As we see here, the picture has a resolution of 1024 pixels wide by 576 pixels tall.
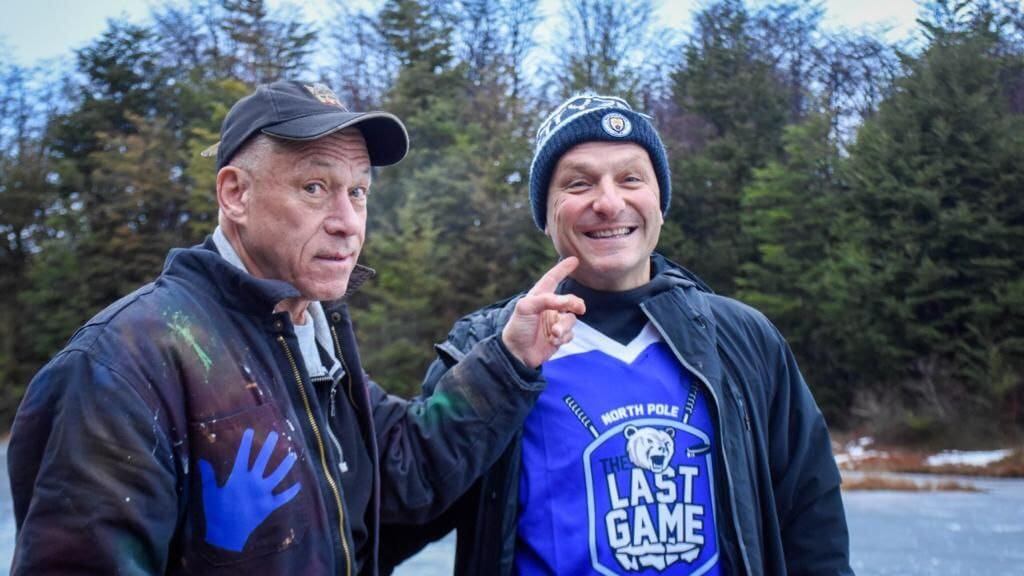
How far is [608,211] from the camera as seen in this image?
103 inches

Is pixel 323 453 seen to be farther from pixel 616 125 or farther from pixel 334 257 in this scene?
pixel 616 125

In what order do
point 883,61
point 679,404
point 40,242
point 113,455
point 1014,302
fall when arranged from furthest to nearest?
point 40,242 → point 883,61 → point 1014,302 → point 679,404 → point 113,455

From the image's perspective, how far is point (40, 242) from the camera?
102ft

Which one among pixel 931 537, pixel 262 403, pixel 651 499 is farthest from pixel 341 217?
pixel 931 537

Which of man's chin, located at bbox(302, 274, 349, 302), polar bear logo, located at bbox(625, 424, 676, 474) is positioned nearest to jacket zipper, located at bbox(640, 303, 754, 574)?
polar bear logo, located at bbox(625, 424, 676, 474)

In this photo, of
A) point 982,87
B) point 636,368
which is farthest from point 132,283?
point 636,368

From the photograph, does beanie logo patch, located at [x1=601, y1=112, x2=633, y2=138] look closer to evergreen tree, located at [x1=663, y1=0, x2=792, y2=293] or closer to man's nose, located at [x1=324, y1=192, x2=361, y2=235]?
man's nose, located at [x1=324, y1=192, x2=361, y2=235]

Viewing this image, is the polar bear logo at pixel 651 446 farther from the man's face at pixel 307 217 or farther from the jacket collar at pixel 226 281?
the jacket collar at pixel 226 281

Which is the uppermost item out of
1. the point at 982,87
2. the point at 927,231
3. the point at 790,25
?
the point at 790,25

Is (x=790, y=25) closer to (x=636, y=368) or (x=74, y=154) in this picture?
(x=74, y=154)

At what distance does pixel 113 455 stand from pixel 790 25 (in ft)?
90.9

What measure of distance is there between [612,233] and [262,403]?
3.68 feet

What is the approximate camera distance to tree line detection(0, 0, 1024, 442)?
1789cm

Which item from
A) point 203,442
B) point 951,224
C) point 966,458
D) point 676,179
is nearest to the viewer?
point 203,442
